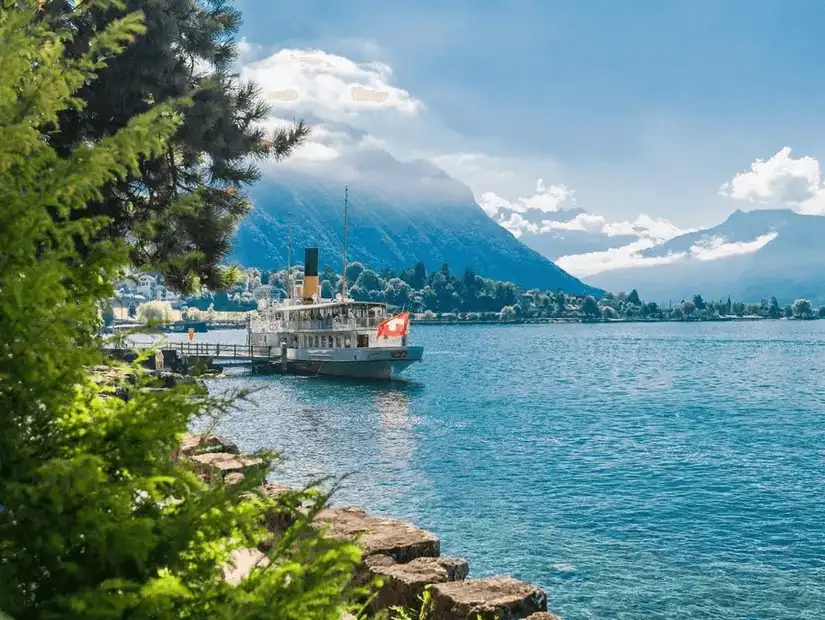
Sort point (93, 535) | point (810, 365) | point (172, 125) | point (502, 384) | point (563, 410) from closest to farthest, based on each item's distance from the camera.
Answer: point (93, 535)
point (172, 125)
point (563, 410)
point (502, 384)
point (810, 365)

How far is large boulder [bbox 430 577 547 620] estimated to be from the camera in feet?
24.0

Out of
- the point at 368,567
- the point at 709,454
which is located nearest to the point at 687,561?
the point at 368,567

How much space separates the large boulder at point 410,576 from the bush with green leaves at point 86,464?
195 inches

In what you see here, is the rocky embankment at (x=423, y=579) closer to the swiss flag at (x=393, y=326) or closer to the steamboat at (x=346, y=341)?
the steamboat at (x=346, y=341)

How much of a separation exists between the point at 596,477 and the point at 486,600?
23162mm

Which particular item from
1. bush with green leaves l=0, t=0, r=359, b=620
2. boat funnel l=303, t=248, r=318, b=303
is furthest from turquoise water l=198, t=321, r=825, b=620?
boat funnel l=303, t=248, r=318, b=303

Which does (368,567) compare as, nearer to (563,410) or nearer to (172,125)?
(172,125)

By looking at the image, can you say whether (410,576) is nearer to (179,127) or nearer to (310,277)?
(179,127)

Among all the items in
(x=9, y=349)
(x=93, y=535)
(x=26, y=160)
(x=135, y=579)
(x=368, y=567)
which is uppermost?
(x=26, y=160)

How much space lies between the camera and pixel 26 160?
135 inches

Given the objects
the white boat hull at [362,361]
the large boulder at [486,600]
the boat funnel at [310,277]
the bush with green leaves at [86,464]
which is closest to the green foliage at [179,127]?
the large boulder at [486,600]

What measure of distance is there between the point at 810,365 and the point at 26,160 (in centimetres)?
10577

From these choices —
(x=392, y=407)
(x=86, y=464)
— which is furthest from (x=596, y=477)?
(x=86, y=464)

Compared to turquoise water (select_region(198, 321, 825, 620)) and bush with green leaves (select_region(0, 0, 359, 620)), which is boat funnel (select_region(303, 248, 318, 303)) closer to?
turquoise water (select_region(198, 321, 825, 620))
